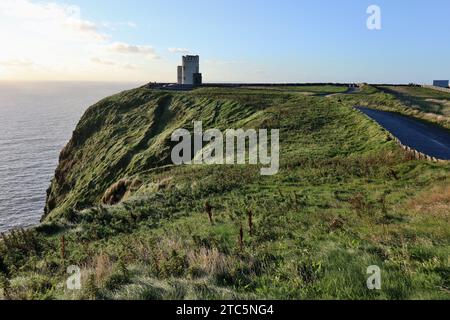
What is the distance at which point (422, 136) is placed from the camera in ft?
112

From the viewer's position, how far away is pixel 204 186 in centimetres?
2577

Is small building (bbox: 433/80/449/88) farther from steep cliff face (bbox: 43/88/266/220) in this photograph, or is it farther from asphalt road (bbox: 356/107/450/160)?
asphalt road (bbox: 356/107/450/160)

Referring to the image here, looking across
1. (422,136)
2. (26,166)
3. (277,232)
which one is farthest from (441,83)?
(277,232)

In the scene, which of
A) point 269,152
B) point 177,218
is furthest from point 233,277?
point 269,152

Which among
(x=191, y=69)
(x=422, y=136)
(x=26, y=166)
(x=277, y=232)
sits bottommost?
(x=26, y=166)

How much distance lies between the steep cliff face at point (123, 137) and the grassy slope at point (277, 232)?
13.4 meters

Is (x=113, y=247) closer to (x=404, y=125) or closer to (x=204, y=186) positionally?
(x=204, y=186)

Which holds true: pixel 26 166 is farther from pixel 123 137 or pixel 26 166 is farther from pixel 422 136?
pixel 422 136

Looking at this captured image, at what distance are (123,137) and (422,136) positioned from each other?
44822mm

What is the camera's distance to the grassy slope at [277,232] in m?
8.16

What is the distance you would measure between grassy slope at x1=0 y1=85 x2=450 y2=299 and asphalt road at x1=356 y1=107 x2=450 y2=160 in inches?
75.1

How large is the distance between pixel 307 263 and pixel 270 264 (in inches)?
37.6

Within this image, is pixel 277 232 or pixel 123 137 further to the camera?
pixel 123 137

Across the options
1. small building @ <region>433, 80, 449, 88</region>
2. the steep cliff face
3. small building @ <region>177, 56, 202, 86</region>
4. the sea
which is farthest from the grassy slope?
small building @ <region>433, 80, 449, 88</region>
